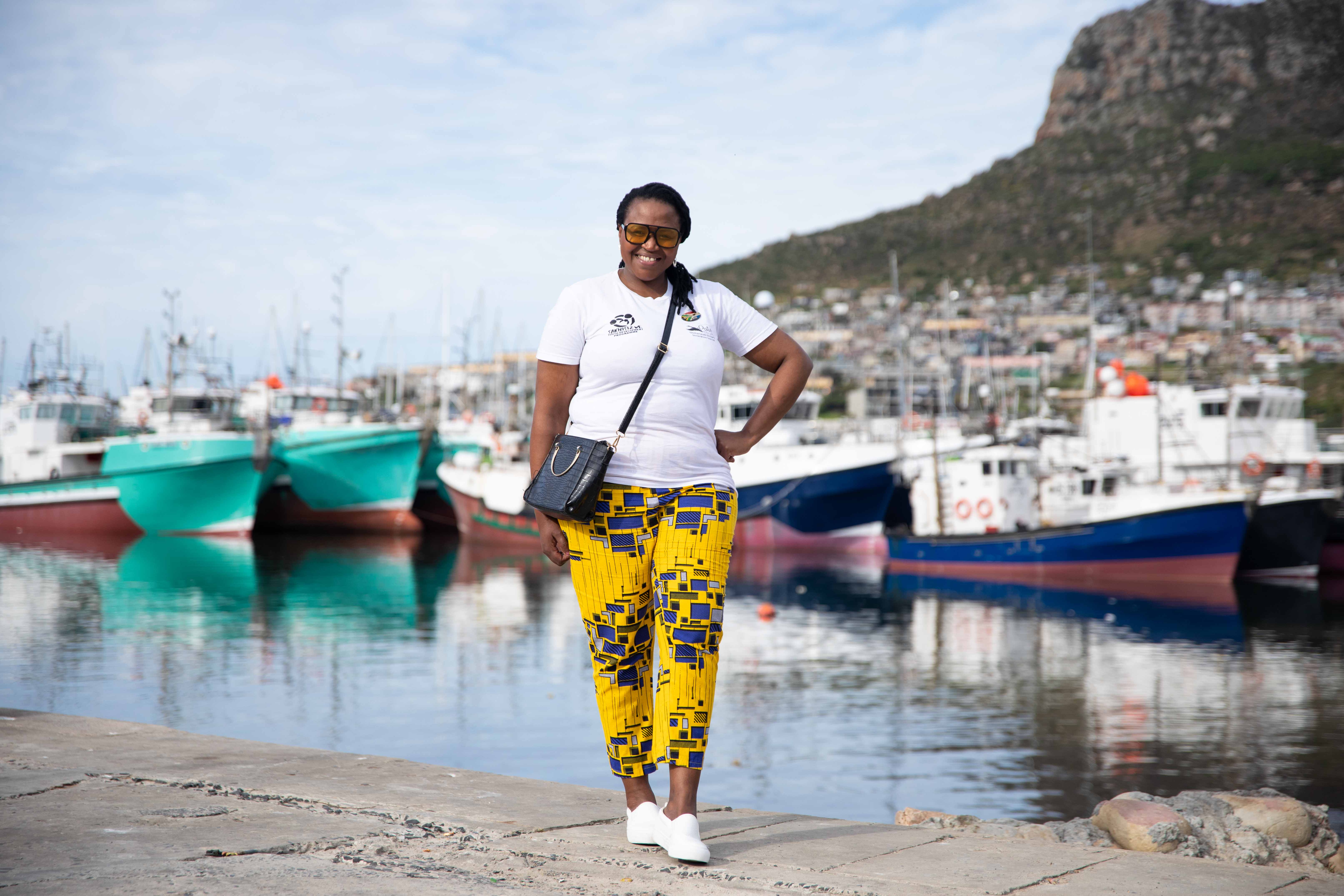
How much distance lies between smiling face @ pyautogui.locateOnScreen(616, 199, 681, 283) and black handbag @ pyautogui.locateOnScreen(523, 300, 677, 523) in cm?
15

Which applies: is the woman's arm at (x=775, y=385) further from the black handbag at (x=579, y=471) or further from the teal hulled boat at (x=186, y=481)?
the teal hulled boat at (x=186, y=481)

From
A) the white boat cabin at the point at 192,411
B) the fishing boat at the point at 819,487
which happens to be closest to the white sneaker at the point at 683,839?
the fishing boat at the point at 819,487

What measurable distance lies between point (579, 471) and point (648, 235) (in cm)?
74

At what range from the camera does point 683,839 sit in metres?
3.17

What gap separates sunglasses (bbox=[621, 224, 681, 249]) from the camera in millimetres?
3445

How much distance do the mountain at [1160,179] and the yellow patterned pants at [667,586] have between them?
72077 mm

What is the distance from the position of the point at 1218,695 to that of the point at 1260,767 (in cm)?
389

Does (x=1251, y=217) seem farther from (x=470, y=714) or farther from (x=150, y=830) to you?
(x=150, y=830)

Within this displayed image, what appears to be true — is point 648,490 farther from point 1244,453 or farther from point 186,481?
point 186,481

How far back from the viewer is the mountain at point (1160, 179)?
75438mm

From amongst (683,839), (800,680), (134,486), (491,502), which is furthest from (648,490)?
(134,486)

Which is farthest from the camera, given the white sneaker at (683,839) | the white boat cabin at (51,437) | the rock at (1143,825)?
the white boat cabin at (51,437)

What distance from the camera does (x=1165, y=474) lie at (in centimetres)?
3067

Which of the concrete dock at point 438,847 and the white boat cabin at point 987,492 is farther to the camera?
the white boat cabin at point 987,492
